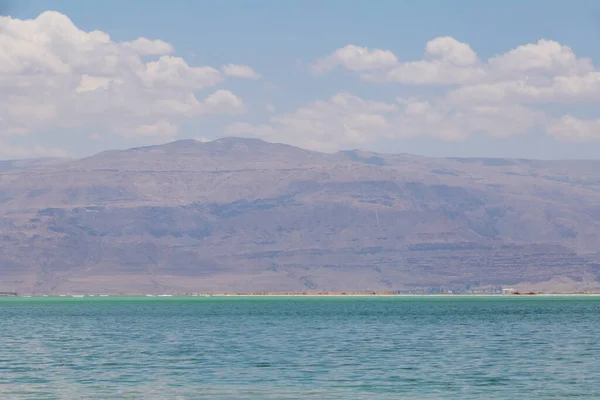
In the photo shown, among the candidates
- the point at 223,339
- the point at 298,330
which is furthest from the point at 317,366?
the point at 298,330

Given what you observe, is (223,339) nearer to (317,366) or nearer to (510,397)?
(317,366)

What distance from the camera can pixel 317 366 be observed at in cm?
8781

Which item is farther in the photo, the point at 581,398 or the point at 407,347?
the point at 407,347

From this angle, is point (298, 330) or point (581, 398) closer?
point (581, 398)

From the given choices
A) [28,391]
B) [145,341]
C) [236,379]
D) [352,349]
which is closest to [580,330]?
[352,349]

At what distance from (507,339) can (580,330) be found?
2424cm

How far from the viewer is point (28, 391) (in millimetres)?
72500

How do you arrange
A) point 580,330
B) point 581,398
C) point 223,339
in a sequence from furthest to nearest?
point 580,330
point 223,339
point 581,398

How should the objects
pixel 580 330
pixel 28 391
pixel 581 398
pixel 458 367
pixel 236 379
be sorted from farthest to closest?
pixel 580 330, pixel 458 367, pixel 236 379, pixel 28 391, pixel 581 398

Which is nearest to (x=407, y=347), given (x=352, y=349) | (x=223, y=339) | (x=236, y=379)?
(x=352, y=349)

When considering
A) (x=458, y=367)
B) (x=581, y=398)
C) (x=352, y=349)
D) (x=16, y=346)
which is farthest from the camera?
(x=16, y=346)

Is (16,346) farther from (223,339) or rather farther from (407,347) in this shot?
(407,347)

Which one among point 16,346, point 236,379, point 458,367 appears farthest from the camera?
point 16,346

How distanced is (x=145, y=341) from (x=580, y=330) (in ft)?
190
